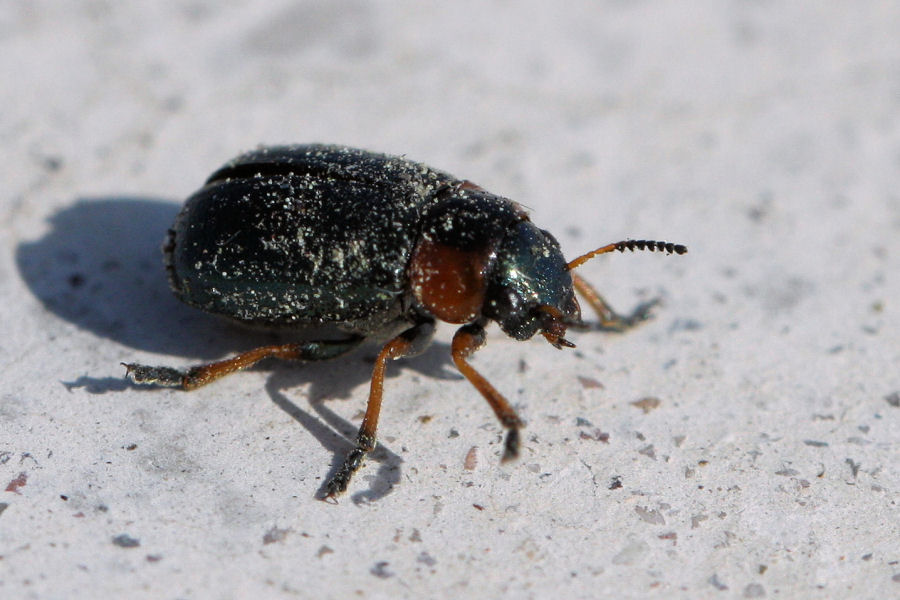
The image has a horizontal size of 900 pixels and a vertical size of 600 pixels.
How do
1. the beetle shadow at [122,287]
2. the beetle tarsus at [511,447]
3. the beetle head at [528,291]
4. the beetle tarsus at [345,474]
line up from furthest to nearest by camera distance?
1. the beetle shadow at [122,287]
2. the beetle head at [528,291]
3. the beetle tarsus at [345,474]
4. the beetle tarsus at [511,447]

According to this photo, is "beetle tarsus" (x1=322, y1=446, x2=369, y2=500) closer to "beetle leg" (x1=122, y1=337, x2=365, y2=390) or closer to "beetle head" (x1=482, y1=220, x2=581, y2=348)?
"beetle leg" (x1=122, y1=337, x2=365, y2=390)

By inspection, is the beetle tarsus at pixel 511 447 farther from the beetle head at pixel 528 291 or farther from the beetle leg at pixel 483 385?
the beetle head at pixel 528 291

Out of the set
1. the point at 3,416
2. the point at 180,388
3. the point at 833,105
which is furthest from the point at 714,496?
the point at 833,105

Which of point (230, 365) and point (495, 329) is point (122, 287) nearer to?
point (230, 365)

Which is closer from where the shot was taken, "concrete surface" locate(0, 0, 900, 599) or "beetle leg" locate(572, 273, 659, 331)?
"concrete surface" locate(0, 0, 900, 599)

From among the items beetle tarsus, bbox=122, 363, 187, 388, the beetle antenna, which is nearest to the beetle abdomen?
beetle tarsus, bbox=122, 363, 187, 388

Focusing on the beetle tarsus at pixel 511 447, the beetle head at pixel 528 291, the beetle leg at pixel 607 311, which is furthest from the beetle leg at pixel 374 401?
the beetle leg at pixel 607 311
